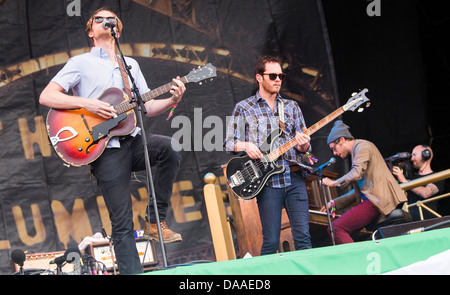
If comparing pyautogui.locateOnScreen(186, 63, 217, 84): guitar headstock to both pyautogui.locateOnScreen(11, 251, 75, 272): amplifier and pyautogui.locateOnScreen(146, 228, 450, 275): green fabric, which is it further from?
pyautogui.locateOnScreen(146, 228, 450, 275): green fabric

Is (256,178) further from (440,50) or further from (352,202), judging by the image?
(440,50)

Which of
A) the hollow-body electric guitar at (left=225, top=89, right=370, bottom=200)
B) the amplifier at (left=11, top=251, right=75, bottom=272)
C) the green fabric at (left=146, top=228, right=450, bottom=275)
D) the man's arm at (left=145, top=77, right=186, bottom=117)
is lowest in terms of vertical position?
the green fabric at (left=146, top=228, right=450, bottom=275)

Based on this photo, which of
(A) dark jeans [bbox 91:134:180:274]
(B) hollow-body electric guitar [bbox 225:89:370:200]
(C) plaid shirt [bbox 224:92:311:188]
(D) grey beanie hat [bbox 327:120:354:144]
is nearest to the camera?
(A) dark jeans [bbox 91:134:180:274]

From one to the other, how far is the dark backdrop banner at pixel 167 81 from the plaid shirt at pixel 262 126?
147 centimetres

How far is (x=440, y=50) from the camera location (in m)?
6.93

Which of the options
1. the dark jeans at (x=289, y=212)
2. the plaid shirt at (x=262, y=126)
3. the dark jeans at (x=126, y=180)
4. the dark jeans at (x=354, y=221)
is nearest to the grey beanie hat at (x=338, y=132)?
the dark jeans at (x=354, y=221)

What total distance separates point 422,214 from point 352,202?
0.79 metres

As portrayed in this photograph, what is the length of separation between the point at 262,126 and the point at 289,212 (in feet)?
2.37

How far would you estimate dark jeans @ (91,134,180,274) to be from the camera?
3.79 metres

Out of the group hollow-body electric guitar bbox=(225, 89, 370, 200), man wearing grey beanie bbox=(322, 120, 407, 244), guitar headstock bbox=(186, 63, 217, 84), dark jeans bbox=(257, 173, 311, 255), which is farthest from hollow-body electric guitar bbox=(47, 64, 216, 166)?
man wearing grey beanie bbox=(322, 120, 407, 244)

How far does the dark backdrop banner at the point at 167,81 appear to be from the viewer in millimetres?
5609

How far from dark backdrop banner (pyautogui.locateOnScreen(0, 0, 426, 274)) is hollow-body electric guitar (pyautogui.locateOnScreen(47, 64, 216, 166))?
1303 millimetres

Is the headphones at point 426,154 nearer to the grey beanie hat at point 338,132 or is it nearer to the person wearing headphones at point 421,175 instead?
the person wearing headphones at point 421,175
